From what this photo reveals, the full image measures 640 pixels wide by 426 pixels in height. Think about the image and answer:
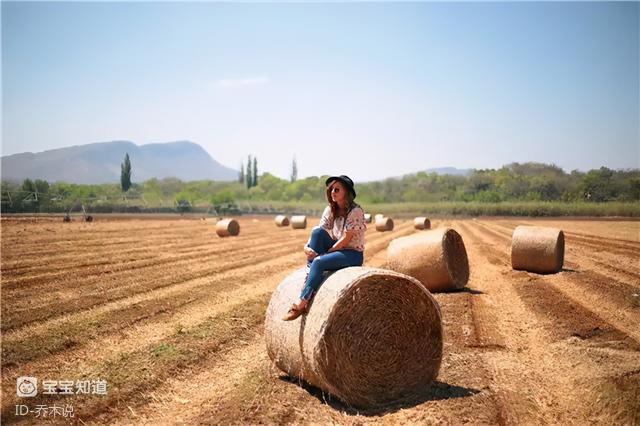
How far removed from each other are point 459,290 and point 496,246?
1076 cm

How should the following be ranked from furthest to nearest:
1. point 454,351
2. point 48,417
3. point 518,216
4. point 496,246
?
point 518,216 → point 496,246 → point 454,351 → point 48,417

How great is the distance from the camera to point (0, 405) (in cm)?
545

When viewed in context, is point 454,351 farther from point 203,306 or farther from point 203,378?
point 203,306

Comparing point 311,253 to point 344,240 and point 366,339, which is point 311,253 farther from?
point 366,339

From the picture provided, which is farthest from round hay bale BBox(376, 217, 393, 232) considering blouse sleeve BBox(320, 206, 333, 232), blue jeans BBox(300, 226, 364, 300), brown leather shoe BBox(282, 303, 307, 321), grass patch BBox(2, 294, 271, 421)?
brown leather shoe BBox(282, 303, 307, 321)

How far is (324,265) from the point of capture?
591 cm

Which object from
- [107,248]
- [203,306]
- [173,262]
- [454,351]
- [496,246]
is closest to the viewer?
[454,351]

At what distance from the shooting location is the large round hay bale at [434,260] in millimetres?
11344

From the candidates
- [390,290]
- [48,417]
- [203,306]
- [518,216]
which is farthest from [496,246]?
[518,216]

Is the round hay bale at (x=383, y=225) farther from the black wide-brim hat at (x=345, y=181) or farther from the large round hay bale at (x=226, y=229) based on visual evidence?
the black wide-brim hat at (x=345, y=181)

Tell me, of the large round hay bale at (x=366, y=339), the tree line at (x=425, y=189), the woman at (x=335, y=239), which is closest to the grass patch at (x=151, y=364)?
the large round hay bale at (x=366, y=339)

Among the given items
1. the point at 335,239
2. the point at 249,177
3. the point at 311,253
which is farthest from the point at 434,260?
the point at 249,177

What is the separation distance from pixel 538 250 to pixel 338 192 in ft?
31.5

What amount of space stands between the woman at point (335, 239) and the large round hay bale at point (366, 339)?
5.6 inches
